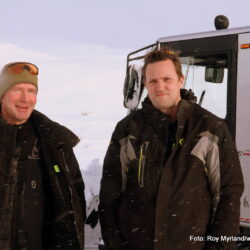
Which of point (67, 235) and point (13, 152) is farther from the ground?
point (13, 152)

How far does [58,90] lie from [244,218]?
41923 millimetres

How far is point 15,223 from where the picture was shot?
2.42 metres

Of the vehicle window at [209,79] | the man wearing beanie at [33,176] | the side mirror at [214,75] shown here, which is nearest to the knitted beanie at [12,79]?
the man wearing beanie at [33,176]

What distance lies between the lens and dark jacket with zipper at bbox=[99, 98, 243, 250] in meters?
2.39

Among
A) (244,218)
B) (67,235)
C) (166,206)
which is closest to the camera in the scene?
(166,206)

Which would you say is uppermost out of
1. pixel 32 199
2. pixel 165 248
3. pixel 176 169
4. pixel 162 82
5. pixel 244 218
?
pixel 162 82

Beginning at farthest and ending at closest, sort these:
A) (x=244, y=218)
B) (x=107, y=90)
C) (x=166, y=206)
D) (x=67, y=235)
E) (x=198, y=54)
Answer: (x=107, y=90) < (x=198, y=54) < (x=244, y=218) < (x=67, y=235) < (x=166, y=206)

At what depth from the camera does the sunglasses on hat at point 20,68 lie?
8.66ft

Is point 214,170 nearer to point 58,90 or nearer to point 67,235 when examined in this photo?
point 67,235

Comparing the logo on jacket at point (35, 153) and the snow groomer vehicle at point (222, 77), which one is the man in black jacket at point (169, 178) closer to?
the logo on jacket at point (35, 153)

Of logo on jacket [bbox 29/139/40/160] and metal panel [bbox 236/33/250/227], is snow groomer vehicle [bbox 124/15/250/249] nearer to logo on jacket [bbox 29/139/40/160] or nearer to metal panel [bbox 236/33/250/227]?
metal panel [bbox 236/33/250/227]

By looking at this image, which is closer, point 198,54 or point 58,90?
point 198,54

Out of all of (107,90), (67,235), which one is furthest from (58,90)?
(67,235)

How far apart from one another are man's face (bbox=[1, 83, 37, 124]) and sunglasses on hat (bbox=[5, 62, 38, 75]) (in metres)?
0.09
